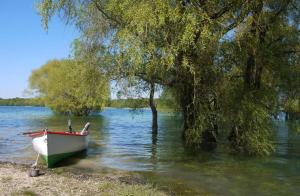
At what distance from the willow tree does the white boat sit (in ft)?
11.8

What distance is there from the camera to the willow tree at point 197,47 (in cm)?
1527

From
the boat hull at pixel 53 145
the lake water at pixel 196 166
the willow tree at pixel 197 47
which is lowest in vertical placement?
the lake water at pixel 196 166

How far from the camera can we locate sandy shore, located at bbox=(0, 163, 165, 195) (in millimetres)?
10883

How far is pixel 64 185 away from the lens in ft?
38.5

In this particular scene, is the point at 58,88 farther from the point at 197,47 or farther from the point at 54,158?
the point at 197,47

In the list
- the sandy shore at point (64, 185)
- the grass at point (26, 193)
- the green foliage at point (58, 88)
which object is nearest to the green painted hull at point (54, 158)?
the sandy shore at point (64, 185)

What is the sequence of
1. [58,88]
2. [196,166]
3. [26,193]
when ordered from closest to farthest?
1. [26,193]
2. [196,166]
3. [58,88]

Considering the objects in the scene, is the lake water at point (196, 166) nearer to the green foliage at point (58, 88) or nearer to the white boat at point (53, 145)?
the white boat at point (53, 145)

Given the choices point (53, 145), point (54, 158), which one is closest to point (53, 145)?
point (53, 145)

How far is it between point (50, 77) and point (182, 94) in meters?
47.7

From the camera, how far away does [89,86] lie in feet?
72.3

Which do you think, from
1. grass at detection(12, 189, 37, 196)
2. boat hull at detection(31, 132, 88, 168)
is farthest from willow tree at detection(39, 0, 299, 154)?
grass at detection(12, 189, 37, 196)

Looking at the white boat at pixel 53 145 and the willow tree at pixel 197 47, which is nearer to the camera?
the willow tree at pixel 197 47

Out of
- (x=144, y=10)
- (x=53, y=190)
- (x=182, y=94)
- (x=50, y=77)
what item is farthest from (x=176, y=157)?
(x=50, y=77)
